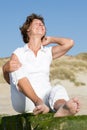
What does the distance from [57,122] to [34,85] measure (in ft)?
4.54

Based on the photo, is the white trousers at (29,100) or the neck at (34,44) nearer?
the white trousers at (29,100)

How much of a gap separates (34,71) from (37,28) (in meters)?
0.49

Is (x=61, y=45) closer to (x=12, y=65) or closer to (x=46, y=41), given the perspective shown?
(x=46, y=41)

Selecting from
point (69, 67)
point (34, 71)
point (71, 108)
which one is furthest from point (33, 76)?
point (69, 67)

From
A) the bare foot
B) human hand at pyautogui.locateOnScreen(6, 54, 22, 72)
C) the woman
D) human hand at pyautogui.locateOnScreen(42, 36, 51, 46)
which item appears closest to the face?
the woman

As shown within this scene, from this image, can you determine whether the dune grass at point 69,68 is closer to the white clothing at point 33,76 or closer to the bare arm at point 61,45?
the bare arm at point 61,45

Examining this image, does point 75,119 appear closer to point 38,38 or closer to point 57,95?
point 57,95

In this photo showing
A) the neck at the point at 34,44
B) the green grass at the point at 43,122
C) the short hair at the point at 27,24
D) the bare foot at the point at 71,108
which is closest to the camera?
the green grass at the point at 43,122

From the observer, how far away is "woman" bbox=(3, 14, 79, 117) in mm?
4746

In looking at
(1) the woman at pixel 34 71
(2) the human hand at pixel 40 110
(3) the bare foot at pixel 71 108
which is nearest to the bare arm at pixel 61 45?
(1) the woman at pixel 34 71

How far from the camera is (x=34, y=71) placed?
17.0 ft

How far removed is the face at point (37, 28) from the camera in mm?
5422

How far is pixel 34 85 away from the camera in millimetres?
5121

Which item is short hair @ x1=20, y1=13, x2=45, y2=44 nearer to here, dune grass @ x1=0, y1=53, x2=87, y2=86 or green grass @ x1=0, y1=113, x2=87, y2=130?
green grass @ x1=0, y1=113, x2=87, y2=130
